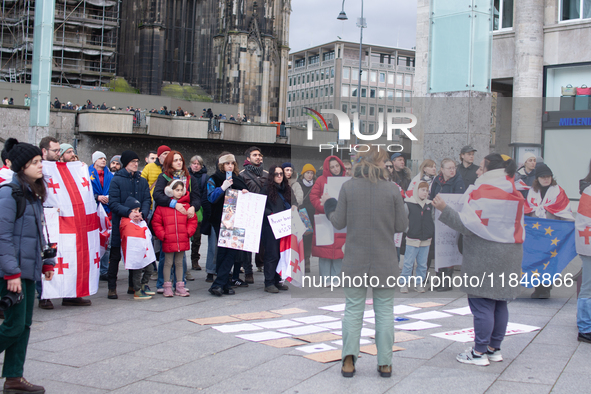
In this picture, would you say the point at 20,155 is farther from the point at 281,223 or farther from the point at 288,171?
the point at 288,171

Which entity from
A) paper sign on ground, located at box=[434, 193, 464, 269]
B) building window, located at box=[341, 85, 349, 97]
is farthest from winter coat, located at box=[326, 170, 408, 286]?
building window, located at box=[341, 85, 349, 97]

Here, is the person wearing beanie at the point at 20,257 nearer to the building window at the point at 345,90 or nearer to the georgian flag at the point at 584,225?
the georgian flag at the point at 584,225

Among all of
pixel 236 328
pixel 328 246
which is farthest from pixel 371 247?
pixel 328 246

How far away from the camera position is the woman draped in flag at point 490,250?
16.1 ft

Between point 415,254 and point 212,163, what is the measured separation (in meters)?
28.4

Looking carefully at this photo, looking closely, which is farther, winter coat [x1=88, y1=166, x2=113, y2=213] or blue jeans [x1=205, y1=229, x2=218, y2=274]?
blue jeans [x1=205, y1=229, x2=218, y2=274]

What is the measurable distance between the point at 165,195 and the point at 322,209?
6.64ft

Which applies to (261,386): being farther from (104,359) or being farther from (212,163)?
(212,163)

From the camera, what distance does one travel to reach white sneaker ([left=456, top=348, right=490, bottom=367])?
16.1 ft

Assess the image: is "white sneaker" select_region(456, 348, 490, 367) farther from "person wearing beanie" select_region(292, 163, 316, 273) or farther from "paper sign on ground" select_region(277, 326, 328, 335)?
"person wearing beanie" select_region(292, 163, 316, 273)

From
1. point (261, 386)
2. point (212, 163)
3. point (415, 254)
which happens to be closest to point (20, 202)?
point (261, 386)

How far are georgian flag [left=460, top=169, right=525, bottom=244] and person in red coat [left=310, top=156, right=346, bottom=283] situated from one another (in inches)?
109

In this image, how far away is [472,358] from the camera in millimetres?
4969

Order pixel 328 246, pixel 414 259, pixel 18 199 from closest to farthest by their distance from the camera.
A: pixel 18 199, pixel 328 246, pixel 414 259
